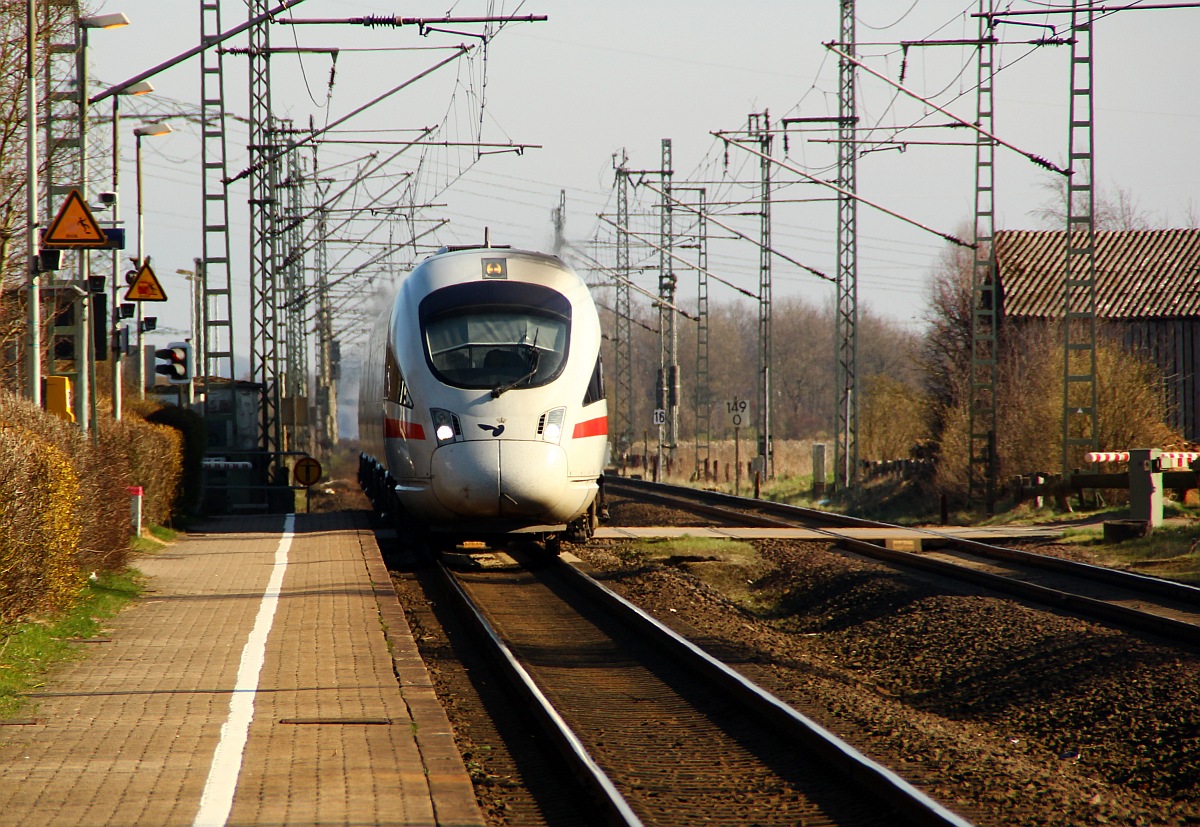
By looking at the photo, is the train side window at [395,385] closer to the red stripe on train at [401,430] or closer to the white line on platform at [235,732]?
the red stripe on train at [401,430]

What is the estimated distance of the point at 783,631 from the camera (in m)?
12.9

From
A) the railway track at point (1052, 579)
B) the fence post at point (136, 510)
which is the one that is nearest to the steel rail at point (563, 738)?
the railway track at point (1052, 579)

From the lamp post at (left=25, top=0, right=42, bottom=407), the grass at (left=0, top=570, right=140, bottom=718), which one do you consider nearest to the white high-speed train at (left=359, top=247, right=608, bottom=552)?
the grass at (left=0, top=570, right=140, bottom=718)

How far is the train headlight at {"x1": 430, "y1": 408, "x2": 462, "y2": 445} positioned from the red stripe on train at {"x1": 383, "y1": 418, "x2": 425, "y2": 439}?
254mm

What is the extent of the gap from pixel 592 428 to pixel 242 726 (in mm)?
8851

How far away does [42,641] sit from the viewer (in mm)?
9406

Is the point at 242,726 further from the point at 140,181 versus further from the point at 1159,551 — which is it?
the point at 140,181

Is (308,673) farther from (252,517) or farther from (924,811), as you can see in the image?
(252,517)

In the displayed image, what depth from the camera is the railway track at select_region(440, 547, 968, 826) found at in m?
6.18

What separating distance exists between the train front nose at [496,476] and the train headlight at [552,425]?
4.4 inches

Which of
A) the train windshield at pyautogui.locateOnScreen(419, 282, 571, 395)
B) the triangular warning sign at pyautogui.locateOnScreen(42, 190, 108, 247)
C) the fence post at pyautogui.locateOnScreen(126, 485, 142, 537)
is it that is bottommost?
the fence post at pyautogui.locateOnScreen(126, 485, 142, 537)

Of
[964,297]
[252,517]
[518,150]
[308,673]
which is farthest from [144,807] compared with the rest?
[964,297]

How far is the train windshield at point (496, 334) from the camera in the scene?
15.1 meters

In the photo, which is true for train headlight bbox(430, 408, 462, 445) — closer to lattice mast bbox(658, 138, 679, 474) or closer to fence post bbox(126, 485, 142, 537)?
fence post bbox(126, 485, 142, 537)
